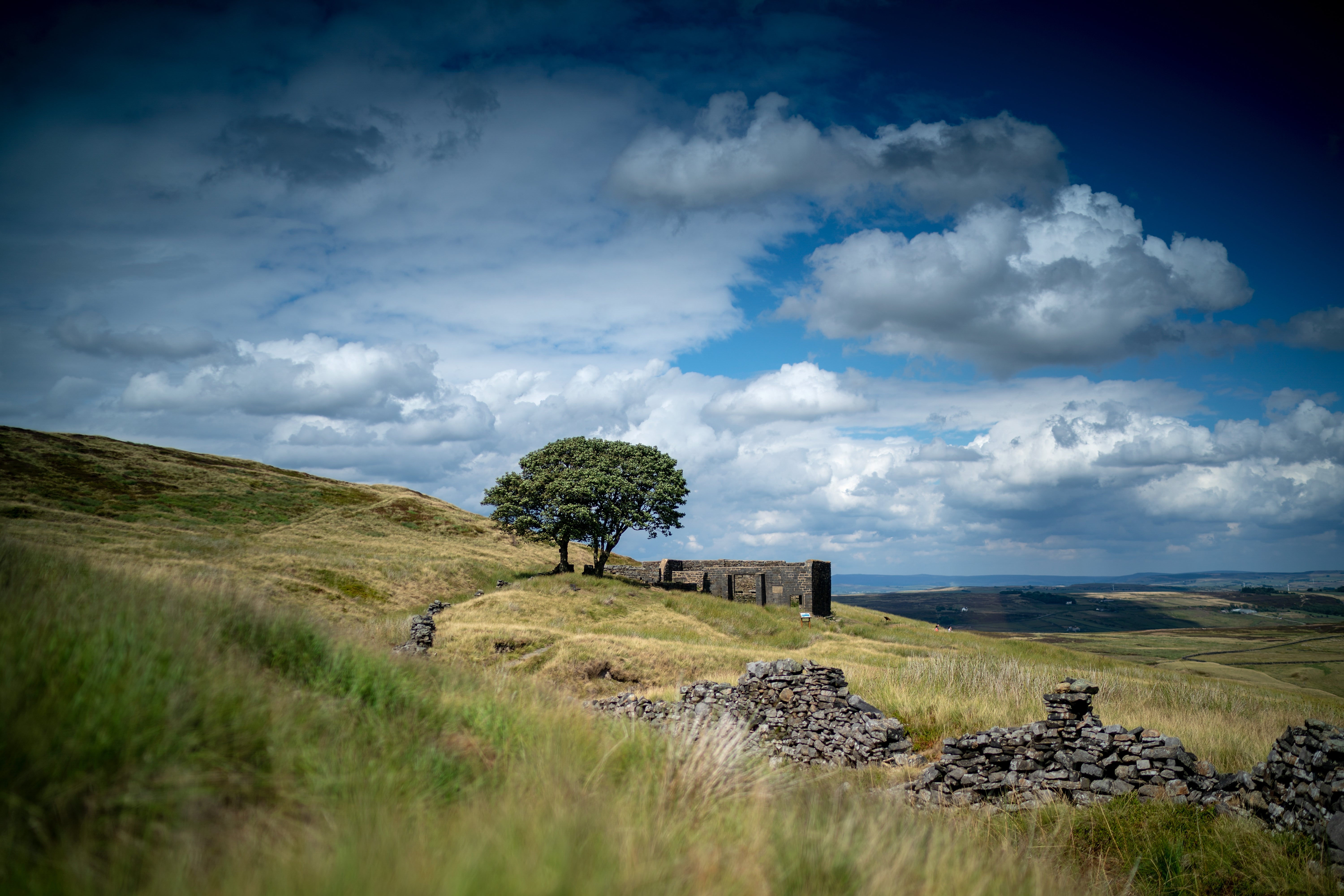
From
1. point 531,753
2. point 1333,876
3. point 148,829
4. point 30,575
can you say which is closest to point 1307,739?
point 1333,876

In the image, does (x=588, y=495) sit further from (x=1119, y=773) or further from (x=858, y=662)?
(x=1119, y=773)

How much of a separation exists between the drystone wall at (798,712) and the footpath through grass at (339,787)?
677 cm

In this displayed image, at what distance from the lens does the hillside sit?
110 feet

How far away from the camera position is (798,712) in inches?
575

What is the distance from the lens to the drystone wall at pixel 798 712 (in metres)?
12.8

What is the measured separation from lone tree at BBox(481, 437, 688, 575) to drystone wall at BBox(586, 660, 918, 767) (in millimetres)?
24726

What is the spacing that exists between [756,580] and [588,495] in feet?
46.6

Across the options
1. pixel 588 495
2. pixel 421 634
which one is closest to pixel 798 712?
pixel 421 634

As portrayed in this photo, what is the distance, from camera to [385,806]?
3.22 m

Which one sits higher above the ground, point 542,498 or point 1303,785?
point 542,498

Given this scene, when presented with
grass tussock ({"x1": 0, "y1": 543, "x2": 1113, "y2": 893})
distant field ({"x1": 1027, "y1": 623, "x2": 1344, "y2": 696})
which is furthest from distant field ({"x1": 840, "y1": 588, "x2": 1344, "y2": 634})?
grass tussock ({"x1": 0, "y1": 543, "x2": 1113, "y2": 893})

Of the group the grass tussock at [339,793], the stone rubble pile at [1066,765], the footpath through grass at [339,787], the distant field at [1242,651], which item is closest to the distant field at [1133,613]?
the distant field at [1242,651]

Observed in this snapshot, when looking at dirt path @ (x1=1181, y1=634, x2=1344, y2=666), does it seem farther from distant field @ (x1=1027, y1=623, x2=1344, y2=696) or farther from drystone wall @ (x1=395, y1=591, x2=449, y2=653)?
drystone wall @ (x1=395, y1=591, x2=449, y2=653)

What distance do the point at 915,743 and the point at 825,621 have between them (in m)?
27.2
